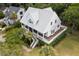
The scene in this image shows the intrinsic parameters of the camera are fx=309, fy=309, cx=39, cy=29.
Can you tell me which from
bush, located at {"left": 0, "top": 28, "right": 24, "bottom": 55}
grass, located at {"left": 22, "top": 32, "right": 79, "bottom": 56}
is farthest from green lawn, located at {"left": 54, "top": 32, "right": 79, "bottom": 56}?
bush, located at {"left": 0, "top": 28, "right": 24, "bottom": 55}

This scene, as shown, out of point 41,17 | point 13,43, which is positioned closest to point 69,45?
point 41,17

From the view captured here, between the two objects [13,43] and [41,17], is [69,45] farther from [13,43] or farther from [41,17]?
[13,43]

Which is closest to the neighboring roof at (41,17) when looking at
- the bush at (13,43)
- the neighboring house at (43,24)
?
the neighboring house at (43,24)

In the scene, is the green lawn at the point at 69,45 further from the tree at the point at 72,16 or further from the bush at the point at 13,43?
the bush at the point at 13,43

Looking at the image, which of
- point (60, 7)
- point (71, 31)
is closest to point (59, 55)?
point (71, 31)

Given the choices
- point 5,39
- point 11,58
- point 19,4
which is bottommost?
point 11,58

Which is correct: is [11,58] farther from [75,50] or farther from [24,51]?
[75,50]

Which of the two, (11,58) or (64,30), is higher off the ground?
(64,30)
